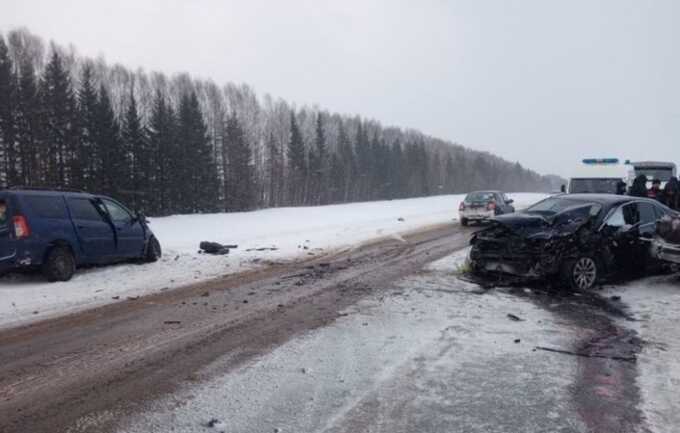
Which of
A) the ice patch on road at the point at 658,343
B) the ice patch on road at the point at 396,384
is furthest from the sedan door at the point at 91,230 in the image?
the ice patch on road at the point at 658,343

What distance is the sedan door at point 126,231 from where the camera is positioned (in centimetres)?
1042

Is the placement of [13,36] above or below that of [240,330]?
above

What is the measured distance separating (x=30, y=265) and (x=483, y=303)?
7807mm

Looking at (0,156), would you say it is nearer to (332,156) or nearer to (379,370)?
(379,370)

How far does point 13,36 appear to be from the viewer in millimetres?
46938

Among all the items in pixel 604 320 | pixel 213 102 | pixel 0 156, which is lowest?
pixel 604 320

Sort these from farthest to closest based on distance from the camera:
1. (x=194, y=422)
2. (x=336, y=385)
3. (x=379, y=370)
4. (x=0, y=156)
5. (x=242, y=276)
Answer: (x=0, y=156), (x=242, y=276), (x=379, y=370), (x=336, y=385), (x=194, y=422)

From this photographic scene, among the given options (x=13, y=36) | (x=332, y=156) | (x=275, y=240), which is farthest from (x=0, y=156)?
(x=332, y=156)

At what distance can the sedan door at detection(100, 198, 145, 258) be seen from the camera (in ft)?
34.2

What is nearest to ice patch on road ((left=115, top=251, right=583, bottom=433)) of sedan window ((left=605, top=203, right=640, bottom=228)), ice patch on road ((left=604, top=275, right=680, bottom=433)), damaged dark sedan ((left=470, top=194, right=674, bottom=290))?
ice patch on road ((left=604, top=275, right=680, bottom=433))

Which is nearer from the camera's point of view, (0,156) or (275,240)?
(275,240)

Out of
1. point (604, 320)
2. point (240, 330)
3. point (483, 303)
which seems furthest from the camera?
point (483, 303)

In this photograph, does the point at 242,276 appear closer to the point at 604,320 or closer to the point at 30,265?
the point at 30,265

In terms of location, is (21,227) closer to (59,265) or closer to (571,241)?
(59,265)
